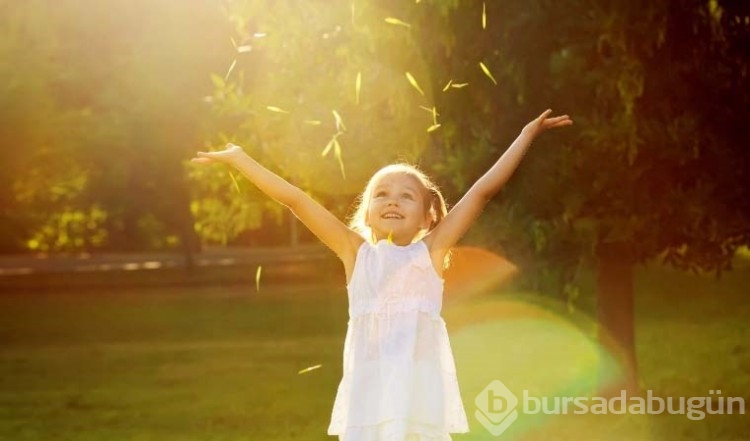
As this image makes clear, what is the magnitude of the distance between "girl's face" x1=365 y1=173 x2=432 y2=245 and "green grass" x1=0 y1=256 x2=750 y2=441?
6711mm

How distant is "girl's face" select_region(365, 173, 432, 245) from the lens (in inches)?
212

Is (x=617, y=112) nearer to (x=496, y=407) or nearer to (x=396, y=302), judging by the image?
(x=496, y=407)

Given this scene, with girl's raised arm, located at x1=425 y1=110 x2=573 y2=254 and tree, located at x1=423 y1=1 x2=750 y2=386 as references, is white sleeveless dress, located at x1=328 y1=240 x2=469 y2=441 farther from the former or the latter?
tree, located at x1=423 y1=1 x2=750 y2=386

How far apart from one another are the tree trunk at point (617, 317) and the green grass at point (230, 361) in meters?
0.62

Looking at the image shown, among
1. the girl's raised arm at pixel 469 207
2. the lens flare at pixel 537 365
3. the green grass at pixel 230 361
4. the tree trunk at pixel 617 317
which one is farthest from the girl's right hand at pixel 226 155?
the tree trunk at pixel 617 317

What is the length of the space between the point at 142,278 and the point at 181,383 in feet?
73.5

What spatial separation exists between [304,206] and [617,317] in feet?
28.3

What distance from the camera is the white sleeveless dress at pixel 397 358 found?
16.9ft

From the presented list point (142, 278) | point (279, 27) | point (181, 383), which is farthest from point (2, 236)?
point (279, 27)

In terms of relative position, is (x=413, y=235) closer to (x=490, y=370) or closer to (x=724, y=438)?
(x=724, y=438)

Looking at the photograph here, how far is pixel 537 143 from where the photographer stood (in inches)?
474

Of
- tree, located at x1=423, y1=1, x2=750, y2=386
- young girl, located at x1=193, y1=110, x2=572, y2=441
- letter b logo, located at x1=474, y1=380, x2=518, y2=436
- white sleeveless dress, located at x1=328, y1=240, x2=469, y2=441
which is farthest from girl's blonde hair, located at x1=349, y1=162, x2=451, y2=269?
letter b logo, located at x1=474, y1=380, x2=518, y2=436

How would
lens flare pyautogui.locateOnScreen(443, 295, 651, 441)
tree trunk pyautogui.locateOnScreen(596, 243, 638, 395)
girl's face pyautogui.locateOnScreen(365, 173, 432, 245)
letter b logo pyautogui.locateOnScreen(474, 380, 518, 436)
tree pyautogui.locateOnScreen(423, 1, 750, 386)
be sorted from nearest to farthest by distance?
girl's face pyautogui.locateOnScreen(365, 173, 432, 245) < tree pyautogui.locateOnScreen(423, 1, 750, 386) < lens flare pyautogui.locateOnScreen(443, 295, 651, 441) < letter b logo pyautogui.locateOnScreen(474, 380, 518, 436) < tree trunk pyautogui.locateOnScreen(596, 243, 638, 395)

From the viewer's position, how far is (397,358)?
16.9ft
